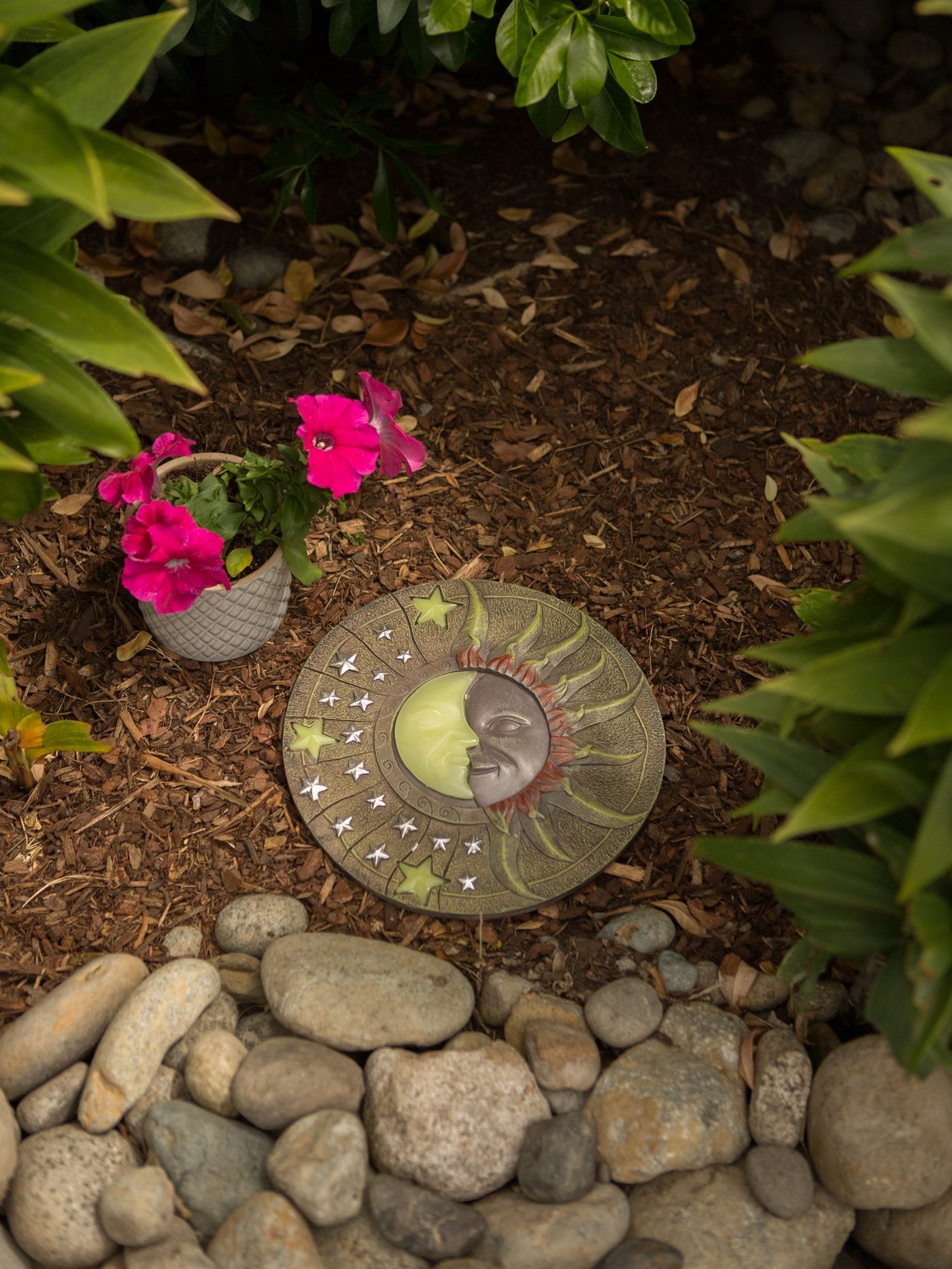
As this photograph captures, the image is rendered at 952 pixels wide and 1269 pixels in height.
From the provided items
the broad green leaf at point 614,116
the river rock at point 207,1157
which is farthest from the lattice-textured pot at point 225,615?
the broad green leaf at point 614,116

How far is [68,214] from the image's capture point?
134 centimetres

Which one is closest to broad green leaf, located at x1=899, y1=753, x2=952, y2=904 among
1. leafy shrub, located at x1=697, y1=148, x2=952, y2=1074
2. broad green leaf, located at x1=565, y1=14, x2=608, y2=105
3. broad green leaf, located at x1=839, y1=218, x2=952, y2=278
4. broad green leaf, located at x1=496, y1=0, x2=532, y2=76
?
leafy shrub, located at x1=697, y1=148, x2=952, y2=1074

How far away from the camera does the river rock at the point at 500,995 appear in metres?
1.81

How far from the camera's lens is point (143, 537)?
1.81 meters

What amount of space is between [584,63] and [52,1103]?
76.3 inches

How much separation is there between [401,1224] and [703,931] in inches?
29.4

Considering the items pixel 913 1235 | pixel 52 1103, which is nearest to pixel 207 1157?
pixel 52 1103

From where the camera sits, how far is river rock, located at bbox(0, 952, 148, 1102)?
166 centimetres

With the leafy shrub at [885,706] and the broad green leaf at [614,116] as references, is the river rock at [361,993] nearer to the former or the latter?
the leafy shrub at [885,706]

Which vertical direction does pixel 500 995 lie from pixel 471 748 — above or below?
below

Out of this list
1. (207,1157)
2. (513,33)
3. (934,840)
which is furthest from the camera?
(513,33)

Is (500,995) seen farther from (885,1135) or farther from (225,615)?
(225,615)

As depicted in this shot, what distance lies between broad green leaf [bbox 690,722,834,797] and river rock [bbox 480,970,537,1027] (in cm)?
73

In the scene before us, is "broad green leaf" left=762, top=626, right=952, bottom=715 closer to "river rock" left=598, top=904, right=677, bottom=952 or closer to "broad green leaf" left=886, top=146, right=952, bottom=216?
"broad green leaf" left=886, top=146, right=952, bottom=216
